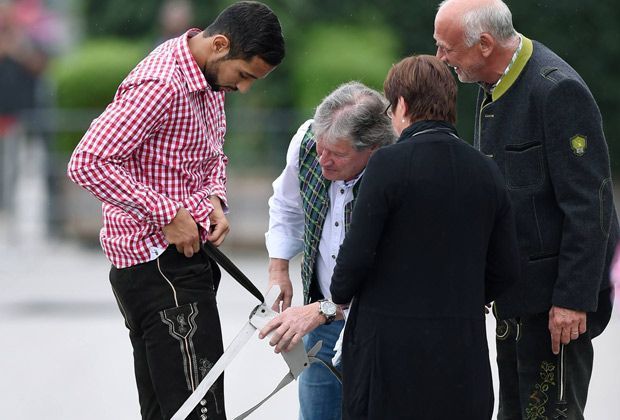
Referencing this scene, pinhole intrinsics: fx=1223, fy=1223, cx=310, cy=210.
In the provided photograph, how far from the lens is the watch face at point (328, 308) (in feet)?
12.1

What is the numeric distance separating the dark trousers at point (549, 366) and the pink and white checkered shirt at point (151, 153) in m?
1.06

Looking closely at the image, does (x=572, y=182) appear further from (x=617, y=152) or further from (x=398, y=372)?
(x=617, y=152)

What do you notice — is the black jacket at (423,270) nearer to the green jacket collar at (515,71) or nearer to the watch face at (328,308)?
the watch face at (328,308)

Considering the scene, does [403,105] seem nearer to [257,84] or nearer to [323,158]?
[323,158]

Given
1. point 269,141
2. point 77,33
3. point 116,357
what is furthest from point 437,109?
point 77,33

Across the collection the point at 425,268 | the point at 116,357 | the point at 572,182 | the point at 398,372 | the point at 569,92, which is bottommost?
the point at 116,357

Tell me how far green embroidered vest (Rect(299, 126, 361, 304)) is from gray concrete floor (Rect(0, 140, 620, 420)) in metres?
2.30

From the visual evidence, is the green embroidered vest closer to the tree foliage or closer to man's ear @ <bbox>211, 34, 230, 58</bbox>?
man's ear @ <bbox>211, 34, 230, 58</bbox>

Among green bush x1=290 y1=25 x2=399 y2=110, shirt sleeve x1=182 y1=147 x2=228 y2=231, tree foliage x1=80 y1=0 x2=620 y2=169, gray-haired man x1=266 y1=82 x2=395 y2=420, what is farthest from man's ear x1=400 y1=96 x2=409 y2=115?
tree foliage x1=80 y1=0 x2=620 y2=169

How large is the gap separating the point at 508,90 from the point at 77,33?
13.7 metres

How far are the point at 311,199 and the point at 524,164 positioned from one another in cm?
73

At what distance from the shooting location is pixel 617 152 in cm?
1552

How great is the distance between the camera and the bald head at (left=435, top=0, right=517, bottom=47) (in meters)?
3.71

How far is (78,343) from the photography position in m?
8.23
